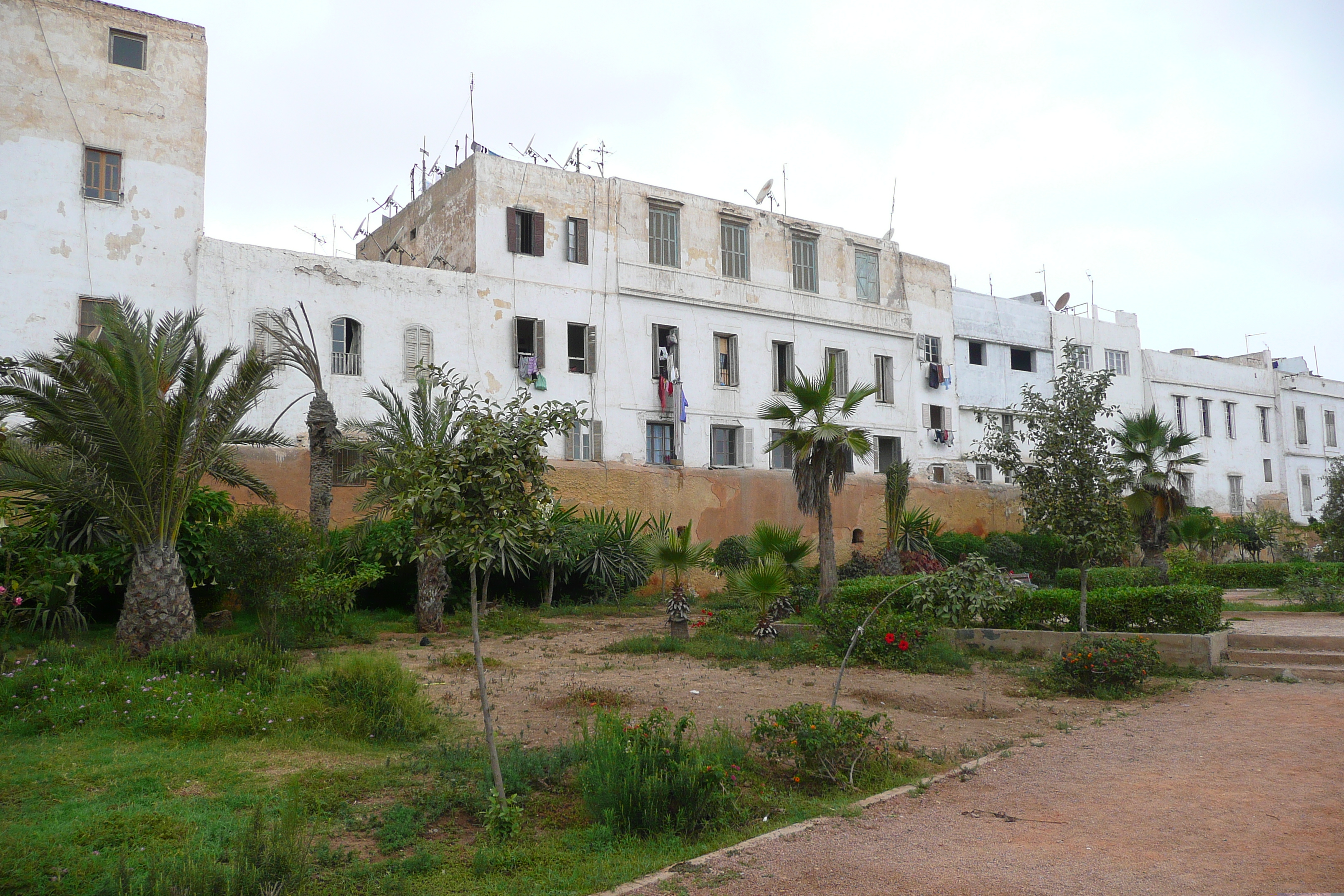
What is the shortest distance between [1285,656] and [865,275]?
19951 millimetres

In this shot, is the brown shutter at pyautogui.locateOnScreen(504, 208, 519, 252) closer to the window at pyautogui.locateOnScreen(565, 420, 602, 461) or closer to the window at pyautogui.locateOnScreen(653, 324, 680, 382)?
the window at pyautogui.locateOnScreen(653, 324, 680, 382)

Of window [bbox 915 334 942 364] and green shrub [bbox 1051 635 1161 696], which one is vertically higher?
window [bbox 915 334 942 364]

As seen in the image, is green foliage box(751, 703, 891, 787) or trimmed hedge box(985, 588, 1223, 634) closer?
green foliage box(751, 703, 891, 787)

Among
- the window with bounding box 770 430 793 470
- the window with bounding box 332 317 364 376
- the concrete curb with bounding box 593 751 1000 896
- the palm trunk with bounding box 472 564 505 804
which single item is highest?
the window with bounding box 332 317 364 376

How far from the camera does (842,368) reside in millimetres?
29875

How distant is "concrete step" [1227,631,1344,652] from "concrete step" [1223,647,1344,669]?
81 mm

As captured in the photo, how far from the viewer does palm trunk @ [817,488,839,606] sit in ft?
53.9

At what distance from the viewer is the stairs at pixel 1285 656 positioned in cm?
1240

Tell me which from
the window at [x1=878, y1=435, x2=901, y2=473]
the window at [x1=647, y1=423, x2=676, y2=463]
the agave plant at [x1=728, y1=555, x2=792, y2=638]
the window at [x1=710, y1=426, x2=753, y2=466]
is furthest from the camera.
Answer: the window at [x1=878, y1=435, x2=901, y2=473]

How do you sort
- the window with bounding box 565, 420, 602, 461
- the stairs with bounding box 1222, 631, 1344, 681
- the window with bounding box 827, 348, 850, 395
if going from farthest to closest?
the window with bounding box 827, 348, 850, 395, the window with bounding box 565, 420, 602, 461, the stairs with bounding box 1222, 631, 1344, 681

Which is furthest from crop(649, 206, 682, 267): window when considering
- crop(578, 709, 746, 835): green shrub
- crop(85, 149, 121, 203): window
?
crop(578, 709, 746, 835): green shrub

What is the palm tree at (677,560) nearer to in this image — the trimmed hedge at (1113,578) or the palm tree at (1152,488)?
the trimmed hedge at (1113,578)

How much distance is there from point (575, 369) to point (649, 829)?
766 inches

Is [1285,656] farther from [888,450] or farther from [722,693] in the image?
[888,450]
